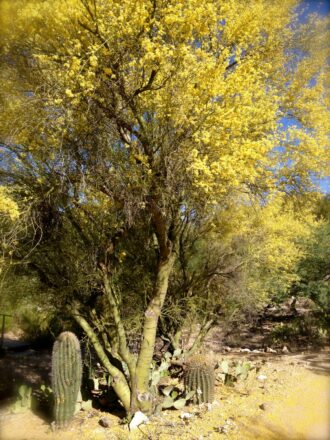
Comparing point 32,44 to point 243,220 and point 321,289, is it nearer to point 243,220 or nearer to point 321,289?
point 243,220

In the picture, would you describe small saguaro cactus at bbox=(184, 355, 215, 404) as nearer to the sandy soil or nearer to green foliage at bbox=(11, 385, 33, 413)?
the sandy soil

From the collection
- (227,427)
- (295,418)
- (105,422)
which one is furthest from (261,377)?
(105,422)

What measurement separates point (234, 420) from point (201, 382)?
0.90 m

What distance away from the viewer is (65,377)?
17.5ft

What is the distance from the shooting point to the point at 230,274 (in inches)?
368

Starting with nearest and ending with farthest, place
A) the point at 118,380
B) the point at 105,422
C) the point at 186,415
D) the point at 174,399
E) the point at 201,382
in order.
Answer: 1. the point at 105,422
2. the point at 186,415
3. the point at 118,380
4. the point at 201,382
5. the point at 174,399

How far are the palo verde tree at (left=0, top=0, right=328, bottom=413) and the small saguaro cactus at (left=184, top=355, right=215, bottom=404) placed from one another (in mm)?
740

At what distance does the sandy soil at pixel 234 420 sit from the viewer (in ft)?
15.6

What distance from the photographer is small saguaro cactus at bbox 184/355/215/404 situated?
5938 millimetres

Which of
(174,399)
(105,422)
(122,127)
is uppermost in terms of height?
(122,127)

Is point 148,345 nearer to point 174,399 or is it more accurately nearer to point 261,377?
point 174,399

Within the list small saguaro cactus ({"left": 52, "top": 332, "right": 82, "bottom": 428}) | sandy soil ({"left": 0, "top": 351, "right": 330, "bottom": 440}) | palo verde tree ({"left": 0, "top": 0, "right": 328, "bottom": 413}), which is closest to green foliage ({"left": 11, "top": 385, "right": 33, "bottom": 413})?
sandy soil ({"left": 0, "top": 351, "right": 330, "bottom": 440})

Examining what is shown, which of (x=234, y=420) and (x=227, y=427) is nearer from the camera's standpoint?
(x=227, y=427)

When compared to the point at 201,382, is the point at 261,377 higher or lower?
lower
